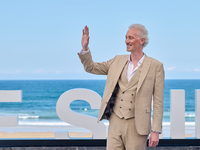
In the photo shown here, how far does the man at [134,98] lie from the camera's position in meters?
2.57

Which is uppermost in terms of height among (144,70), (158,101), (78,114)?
(144,70)

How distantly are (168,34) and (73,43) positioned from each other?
9.18 metres

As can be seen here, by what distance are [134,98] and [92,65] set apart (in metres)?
0.41

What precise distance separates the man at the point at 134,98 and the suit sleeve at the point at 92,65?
0.4 inches

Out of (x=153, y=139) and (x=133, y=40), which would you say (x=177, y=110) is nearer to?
(x=153, y=139)

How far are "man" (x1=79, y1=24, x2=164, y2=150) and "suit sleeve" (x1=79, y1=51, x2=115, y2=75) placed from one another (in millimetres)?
10

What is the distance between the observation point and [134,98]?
258cm

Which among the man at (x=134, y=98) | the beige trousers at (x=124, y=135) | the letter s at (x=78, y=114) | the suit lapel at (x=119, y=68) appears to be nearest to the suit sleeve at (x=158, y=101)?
the man at (x=134, y=98)

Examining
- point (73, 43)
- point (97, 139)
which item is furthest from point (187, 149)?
point (73, 43)

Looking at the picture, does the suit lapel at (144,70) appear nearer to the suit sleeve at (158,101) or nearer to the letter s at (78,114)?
the suit sleeve at (158,101)

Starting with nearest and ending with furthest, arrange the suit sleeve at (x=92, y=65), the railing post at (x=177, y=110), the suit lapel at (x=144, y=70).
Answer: the suit lapel at (x=144, y=70) → the suit sleeve at (x=92, y=65) → the railing post at (x=177, y=110)

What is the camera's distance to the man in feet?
8.42

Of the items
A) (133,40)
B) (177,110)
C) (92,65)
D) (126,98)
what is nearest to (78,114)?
(177,110)

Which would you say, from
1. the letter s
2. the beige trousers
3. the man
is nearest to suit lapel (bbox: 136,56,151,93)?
the man
